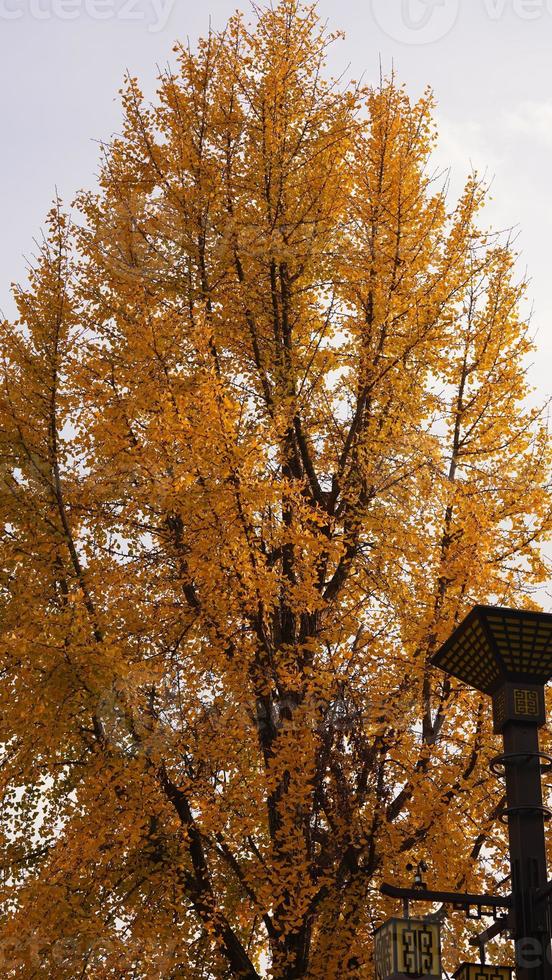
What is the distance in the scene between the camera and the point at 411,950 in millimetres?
5430

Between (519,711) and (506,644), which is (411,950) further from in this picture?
(506,644)

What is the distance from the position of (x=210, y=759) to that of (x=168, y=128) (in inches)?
283

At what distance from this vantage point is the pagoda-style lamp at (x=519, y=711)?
516 centimetres

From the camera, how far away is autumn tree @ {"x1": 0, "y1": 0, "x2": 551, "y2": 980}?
9.25 meters

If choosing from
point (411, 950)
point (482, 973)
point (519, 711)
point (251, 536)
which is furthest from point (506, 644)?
point (251, 536)

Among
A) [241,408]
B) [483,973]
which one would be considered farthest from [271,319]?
[483,973]

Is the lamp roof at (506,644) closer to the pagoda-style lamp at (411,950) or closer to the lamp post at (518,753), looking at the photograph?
the lamp post at (518,753)

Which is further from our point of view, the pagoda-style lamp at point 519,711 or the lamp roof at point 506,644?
the lamp roof at point 506,644

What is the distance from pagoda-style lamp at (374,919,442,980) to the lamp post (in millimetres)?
205

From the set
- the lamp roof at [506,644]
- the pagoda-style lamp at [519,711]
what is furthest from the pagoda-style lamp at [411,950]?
the lamp roof at [506,644]

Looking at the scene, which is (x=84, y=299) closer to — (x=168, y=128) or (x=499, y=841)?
(x=168, y=128)

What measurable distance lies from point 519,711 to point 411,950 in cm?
137

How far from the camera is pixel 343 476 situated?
37.8ft

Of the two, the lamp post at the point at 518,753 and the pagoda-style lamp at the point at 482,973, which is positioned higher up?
the lamp post at the point at 518,753
